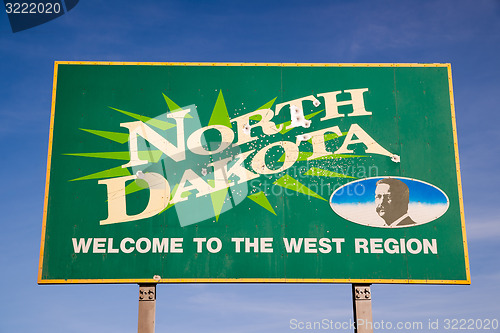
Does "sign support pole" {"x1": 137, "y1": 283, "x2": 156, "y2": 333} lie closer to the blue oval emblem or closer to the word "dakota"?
the word "dakota"

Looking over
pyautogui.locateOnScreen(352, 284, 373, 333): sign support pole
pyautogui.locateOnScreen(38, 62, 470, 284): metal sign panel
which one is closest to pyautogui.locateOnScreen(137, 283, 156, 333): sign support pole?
pyautogui.locateOnScreen(38, 62, 470, 284): metal sign panel

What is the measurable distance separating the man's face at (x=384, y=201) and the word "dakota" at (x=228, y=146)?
0.96 metres

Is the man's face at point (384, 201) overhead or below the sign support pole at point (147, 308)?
overhead

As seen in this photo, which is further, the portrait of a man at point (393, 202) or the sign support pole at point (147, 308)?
the portrait of a man at point (393, 202)

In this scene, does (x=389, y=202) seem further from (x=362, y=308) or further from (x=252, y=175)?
(x=252, y=175)

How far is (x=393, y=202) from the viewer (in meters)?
15.2

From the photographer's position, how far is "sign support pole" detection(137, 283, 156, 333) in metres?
14.1

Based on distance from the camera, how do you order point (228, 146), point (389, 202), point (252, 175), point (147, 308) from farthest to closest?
point (228, 146)
point (252, 175)
point (389, 202)
point (147, 308)

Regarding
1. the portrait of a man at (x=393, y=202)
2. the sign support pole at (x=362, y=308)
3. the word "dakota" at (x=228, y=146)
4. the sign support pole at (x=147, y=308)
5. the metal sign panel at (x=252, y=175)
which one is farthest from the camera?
the word "dakota" at (x=228, y=146)

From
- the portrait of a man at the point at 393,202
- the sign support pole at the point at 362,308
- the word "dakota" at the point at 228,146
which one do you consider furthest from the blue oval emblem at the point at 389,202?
the sign support pole at the point at 362,308

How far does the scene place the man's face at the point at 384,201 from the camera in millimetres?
15062

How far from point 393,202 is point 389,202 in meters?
0.11

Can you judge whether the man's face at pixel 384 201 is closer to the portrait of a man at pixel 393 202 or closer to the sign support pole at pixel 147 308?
the portrait of a man at pixel 393 202

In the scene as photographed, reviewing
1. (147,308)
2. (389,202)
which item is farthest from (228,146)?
(147,308)
